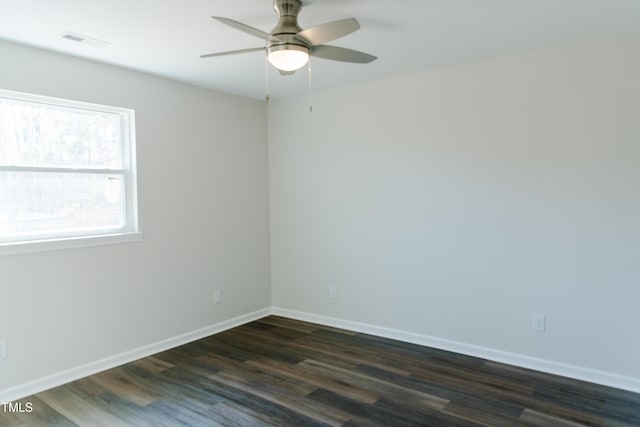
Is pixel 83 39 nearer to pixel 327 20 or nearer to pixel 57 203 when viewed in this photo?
pixel 57 203

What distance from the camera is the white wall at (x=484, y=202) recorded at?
307 cm

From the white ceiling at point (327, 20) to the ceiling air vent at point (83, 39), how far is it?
0.05 meters

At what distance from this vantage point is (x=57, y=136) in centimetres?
331

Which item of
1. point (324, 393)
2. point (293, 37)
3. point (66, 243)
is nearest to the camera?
point (293, 37)

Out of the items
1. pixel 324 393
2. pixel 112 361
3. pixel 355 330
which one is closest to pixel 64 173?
pixel 112 361

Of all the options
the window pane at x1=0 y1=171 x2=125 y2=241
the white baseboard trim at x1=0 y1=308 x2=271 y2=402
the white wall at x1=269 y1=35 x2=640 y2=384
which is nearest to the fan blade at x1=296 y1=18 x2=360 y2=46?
the white wall at x1=269 y1=35 x2=640 y2=384

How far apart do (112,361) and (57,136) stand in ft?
5.91

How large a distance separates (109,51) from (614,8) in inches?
128

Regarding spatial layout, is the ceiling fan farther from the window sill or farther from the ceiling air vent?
the window sill

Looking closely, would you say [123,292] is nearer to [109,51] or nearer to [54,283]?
[54,283]

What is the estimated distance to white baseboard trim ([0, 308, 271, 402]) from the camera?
3023 millimetres

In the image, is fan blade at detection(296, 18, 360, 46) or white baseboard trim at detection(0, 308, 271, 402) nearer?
fan blade at detection(296, 18, 360, 46)

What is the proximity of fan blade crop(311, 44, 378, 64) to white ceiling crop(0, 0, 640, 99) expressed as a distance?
26 cm

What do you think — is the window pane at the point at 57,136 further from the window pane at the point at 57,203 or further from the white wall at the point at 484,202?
the white wall at the point at 484,202
